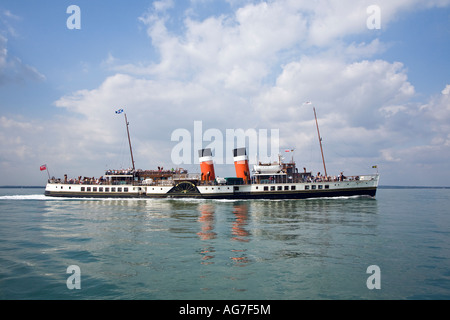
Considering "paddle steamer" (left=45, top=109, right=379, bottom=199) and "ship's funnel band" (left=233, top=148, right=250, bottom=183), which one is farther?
"ship's funnel band" (left=233, top=148, right=250, bottom=183)

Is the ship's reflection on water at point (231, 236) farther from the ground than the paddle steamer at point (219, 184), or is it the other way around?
the paddle steamer at point (219, 184)

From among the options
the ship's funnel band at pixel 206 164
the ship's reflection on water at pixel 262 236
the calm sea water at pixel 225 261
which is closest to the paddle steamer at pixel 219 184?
the ship's funnel band at pixel 206 164

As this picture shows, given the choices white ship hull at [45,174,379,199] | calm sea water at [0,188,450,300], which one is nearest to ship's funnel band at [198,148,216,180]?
white ship hull at [45,174,379,199]

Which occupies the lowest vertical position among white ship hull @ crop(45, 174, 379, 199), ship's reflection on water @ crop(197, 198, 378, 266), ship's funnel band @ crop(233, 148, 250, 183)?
ship's reflection on water @ crop(197, 198, 378, 266)

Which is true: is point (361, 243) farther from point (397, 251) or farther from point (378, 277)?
point (378, 277)

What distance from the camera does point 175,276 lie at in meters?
11.2

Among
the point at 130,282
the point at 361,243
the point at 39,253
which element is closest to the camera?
the point at 130,282

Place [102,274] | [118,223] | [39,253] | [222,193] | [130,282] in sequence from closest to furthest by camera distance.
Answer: [130,282] → [102,274] → [39,253] → [118,223] → [222,193]

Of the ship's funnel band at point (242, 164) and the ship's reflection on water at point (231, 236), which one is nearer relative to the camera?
the ship's reflection on water at point (231, 236)

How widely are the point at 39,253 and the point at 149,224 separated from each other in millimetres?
10008

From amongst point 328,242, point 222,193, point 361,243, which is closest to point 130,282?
point 328,242

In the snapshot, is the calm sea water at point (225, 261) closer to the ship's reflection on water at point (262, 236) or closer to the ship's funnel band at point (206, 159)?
the ship's reflection on water at point (262, 236)

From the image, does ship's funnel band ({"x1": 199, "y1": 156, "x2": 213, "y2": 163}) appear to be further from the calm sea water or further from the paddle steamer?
the calm sea water
